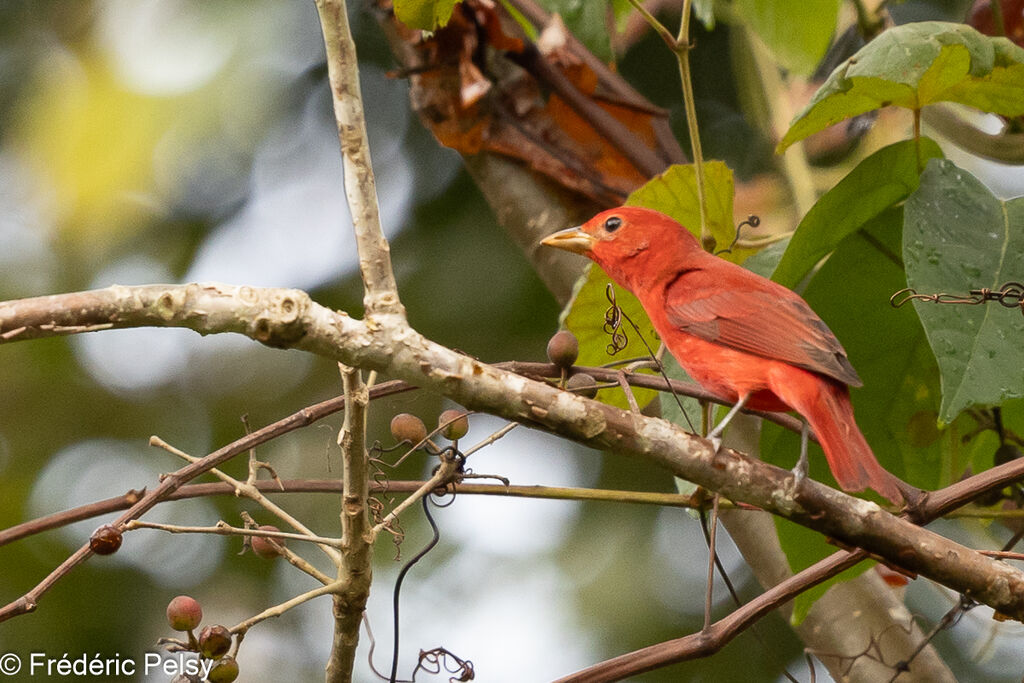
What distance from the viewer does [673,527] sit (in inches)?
182

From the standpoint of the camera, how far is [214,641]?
1416mm

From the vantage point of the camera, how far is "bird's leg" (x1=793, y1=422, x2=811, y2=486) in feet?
4.96

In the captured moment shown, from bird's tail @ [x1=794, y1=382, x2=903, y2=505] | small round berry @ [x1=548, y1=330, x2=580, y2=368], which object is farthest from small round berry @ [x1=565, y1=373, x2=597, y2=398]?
bird's tail @ [x1=794, y1=382, x2=903, y2=505]

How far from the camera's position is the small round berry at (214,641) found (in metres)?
1.41

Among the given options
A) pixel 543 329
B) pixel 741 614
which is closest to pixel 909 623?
pixel 741 614

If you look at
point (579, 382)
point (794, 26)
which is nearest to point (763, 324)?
point (579, 382)

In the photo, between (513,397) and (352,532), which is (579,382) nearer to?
(513,397)

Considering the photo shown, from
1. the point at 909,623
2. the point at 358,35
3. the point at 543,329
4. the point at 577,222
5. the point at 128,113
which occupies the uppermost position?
the point at 358,35

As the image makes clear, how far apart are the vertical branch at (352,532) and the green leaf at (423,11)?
95cm

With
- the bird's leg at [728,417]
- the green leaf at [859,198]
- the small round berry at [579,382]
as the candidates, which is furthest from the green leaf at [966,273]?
the small round berry at [579,382]

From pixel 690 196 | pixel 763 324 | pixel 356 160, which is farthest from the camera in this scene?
pixel 690 196

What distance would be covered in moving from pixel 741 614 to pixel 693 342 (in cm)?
78

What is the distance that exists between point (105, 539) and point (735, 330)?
4.23ft

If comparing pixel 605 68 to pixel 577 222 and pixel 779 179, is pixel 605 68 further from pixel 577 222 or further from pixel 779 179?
pixel 779 179
